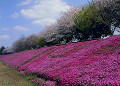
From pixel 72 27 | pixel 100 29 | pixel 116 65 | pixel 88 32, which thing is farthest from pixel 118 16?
pixel 116 65

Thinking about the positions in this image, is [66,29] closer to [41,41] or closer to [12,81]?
[41,41]

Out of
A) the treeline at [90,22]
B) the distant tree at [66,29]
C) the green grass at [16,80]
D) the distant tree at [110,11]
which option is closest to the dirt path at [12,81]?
the green grass at [16,80]

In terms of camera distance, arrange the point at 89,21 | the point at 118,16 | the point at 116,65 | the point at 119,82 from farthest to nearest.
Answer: the point at 89,21, the point at 118,16, the point at 116,65, the point at 119,82

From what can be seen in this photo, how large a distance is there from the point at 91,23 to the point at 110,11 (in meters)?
4.71

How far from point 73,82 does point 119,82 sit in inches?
111

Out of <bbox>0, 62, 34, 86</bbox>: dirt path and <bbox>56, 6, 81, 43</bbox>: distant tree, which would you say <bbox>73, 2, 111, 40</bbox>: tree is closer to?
<bbox>56, 6, 81, 43</bbox>: distant tree

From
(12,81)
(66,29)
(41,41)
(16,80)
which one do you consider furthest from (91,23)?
(12,81)

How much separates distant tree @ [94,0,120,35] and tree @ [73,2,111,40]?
110 cm

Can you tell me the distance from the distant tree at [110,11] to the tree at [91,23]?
3.60 feet

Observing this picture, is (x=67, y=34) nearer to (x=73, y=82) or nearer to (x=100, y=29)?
(x=100, y=29)

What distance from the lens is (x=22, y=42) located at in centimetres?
6003

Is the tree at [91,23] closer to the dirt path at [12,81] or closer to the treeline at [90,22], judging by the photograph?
the treeline at [90,22]

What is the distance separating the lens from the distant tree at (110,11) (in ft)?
85.0

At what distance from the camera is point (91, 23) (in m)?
29.0
